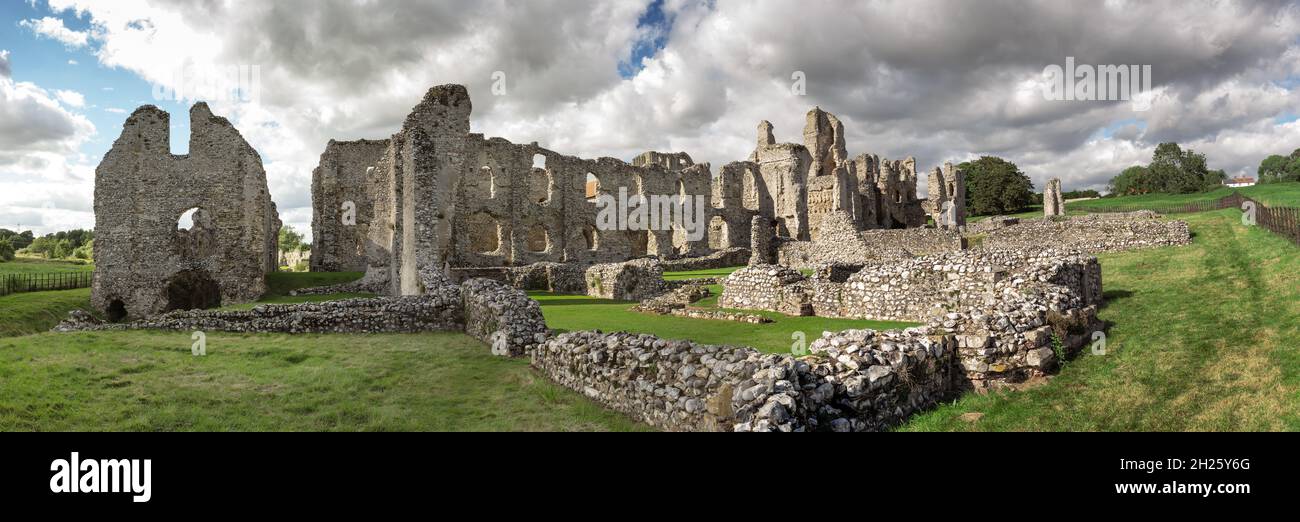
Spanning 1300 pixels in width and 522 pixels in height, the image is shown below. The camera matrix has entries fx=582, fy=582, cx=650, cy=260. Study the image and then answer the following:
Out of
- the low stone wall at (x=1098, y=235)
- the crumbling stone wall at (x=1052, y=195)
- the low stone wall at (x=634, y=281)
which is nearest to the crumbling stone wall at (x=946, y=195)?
the crumbling stone wall at (x=1052, y=195)

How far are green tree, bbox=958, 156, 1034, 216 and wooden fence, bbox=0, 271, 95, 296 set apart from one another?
274 ft

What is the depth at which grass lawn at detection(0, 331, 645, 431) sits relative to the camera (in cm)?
729

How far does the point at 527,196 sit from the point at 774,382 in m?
36.5

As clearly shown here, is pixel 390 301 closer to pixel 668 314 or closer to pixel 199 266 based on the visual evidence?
pixel 668 314

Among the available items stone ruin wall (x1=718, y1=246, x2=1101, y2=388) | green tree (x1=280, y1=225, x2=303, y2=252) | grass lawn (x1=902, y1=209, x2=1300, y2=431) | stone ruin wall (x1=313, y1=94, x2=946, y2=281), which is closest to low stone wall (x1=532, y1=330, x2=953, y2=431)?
grass lawn (x1=902, y1=209, x2=1300, y2=431)

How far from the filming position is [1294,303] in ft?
31.7

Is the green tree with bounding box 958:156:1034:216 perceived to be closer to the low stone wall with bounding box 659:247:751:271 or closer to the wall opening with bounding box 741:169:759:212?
the wall opening with bounding box 741:169:759:212

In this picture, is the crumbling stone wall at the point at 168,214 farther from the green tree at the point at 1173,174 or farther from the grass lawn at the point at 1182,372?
the green tree at the point at 1173,174

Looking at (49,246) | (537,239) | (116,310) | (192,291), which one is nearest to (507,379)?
(192,291)

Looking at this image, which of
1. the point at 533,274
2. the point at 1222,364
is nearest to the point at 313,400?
the point at 1222,364

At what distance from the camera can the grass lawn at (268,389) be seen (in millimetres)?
A: 7289

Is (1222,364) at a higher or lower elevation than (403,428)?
higher

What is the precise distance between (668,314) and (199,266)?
79.3 ft
